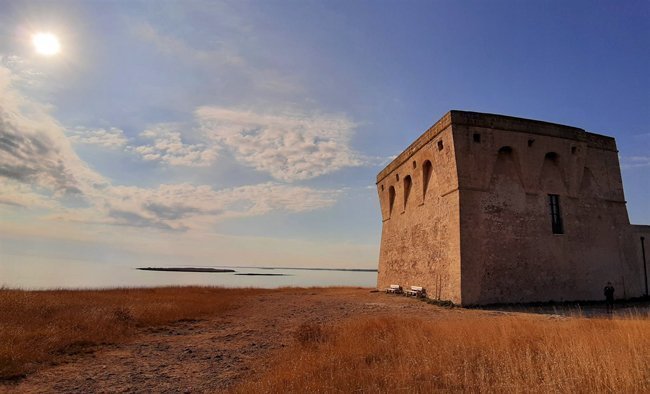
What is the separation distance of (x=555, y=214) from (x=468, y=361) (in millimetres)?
17112

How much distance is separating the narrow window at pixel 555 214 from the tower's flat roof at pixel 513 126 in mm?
3540

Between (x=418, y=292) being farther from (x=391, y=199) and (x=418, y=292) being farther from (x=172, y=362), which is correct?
(x=172, y=362)

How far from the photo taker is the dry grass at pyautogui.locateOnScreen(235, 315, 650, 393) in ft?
16.6

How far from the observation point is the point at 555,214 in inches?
786

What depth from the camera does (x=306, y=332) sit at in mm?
9289

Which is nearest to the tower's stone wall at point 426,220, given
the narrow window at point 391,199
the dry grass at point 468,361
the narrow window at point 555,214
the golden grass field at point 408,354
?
the narrow window at point 391,199

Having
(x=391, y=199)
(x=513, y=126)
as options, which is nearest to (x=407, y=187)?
(x=391, y=199)

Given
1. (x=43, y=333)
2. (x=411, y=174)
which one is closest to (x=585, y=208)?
(x=411, y=174)

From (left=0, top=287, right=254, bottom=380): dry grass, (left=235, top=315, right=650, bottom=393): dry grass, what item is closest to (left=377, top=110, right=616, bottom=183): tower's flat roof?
(left=235, top=315, right=650, bottom=393): dry grass

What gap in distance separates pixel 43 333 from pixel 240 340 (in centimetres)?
487

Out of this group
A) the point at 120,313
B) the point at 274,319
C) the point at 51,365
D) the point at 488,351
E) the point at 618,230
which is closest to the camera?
the point at 488,351

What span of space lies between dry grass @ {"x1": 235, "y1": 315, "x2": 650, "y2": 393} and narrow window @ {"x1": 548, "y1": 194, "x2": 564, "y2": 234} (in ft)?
38.6

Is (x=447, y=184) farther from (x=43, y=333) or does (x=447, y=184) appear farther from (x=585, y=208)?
(x=43, y=333)

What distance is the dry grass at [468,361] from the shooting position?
200 inches
